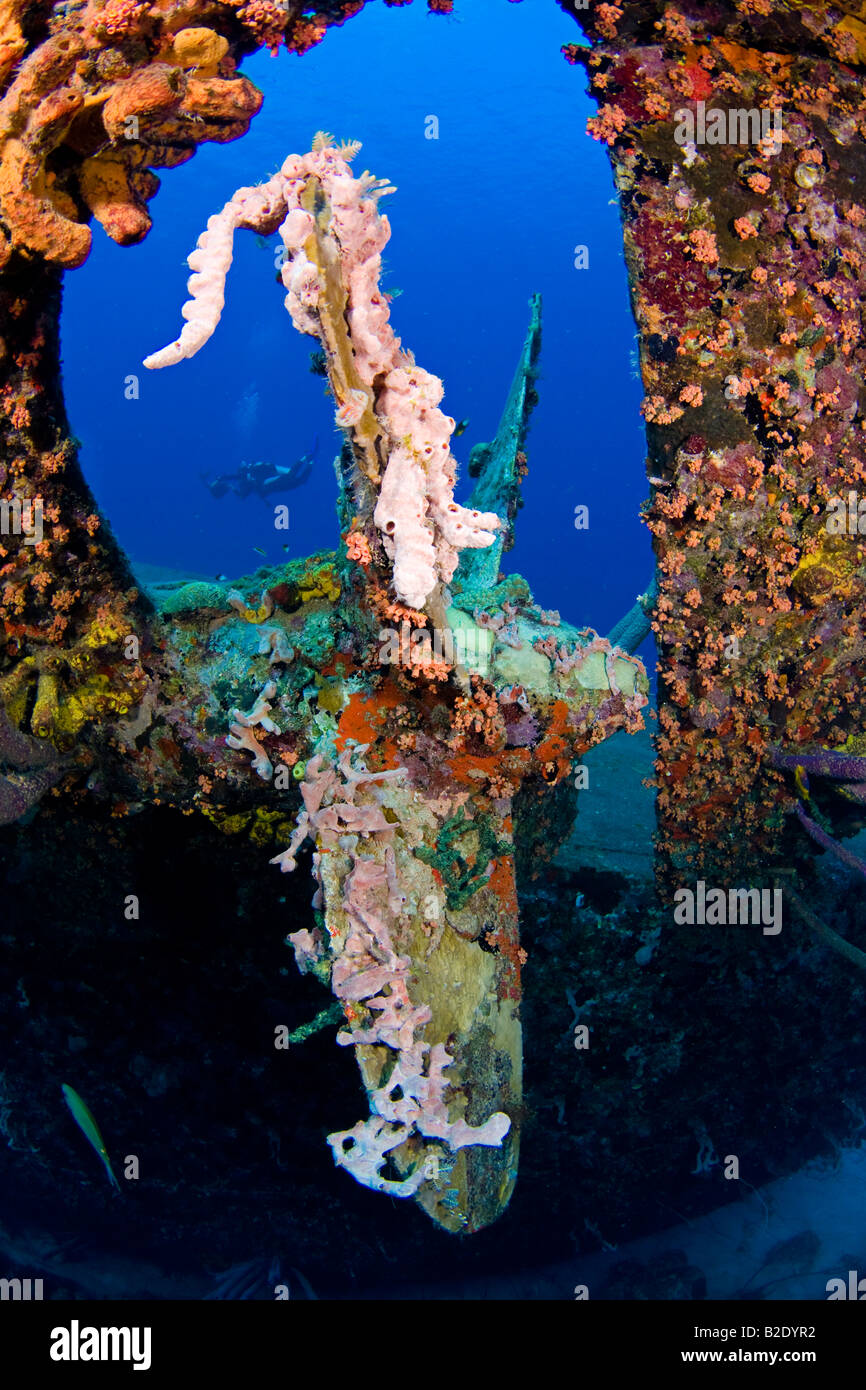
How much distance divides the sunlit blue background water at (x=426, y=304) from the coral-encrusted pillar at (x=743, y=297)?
3564 centimetres

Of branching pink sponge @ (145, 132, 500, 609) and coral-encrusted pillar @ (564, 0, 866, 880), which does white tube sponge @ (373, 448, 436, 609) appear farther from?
coral-encrusted pillar @ (564, 0, 866, 880)

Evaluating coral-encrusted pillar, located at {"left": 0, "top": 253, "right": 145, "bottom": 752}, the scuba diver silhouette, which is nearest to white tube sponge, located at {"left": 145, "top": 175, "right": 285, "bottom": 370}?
coral-encrusted pillar, located at {"left": 0, "top": 253, "right": 145, "bottom": 752}

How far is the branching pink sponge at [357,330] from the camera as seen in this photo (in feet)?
6.13

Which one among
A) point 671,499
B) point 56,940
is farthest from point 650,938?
point 56,940

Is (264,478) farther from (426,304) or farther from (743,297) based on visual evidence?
(426,304)

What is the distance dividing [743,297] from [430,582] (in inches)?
84.3

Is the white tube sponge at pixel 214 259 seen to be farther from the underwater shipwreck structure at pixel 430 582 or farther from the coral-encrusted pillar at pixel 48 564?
the coral-encrusted pillar at pixel 48 564

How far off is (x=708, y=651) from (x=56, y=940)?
4.88 m

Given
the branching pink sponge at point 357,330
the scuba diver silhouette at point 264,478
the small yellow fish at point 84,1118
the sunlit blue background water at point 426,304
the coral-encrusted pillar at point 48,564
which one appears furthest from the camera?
the sunlit blue background water at point 426,304

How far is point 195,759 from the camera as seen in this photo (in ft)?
12.2

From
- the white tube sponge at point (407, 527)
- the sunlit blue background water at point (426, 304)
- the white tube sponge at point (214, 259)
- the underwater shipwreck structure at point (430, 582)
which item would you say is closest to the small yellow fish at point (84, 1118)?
the underwater shipwreck structure at point (430, 582)

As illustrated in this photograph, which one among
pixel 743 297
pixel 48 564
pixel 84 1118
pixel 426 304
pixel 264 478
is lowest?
pixel 84 1118

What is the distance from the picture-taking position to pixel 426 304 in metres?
98.1

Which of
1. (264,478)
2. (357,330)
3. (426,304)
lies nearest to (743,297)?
(357,330)
